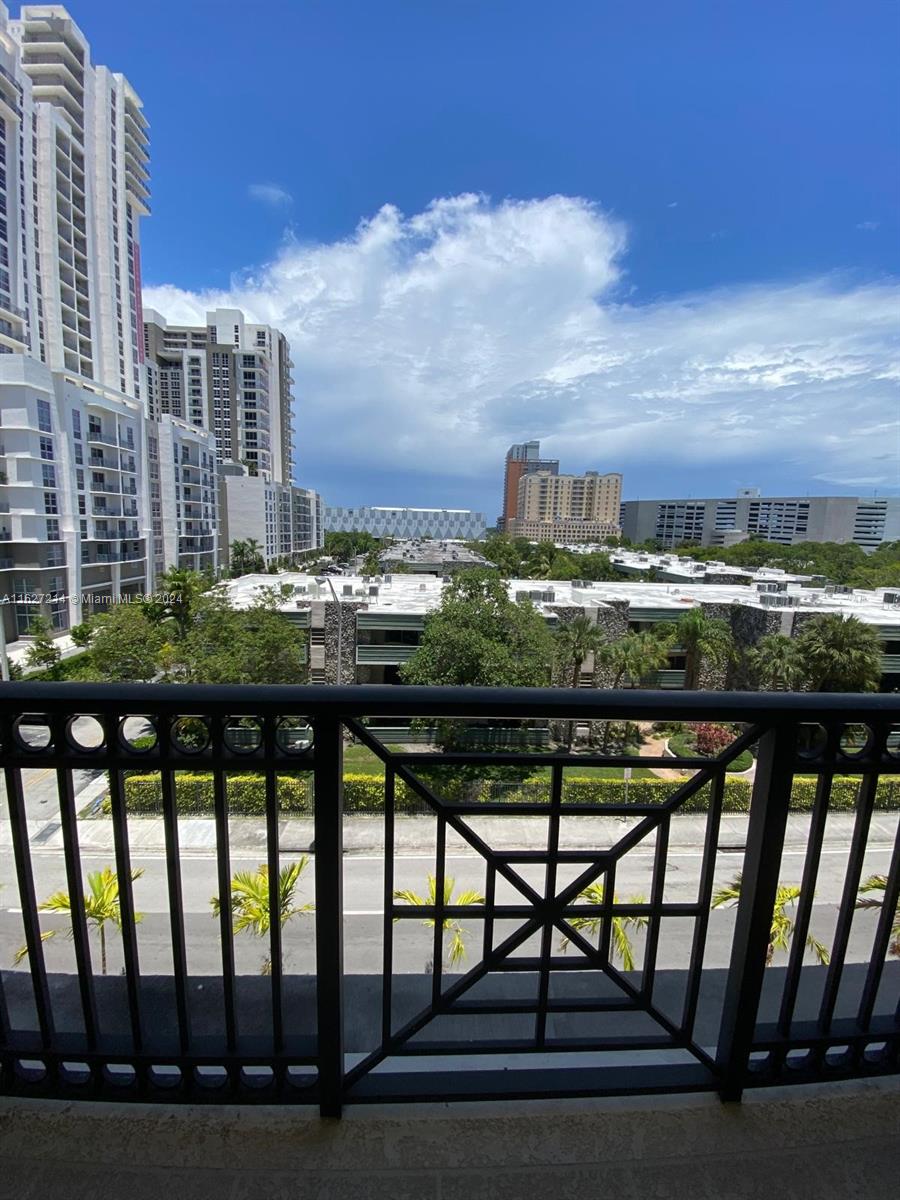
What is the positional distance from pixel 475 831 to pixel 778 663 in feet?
54.1

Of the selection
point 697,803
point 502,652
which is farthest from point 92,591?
point 697,803

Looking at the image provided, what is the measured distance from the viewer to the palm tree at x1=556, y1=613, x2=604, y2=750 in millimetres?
15633

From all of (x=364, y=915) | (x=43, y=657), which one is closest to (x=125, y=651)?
(x=43, y=657)

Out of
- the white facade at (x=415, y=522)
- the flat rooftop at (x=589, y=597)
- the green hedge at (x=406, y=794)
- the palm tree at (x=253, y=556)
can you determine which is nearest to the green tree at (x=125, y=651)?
the flat rooftop at (x=589, y=597)

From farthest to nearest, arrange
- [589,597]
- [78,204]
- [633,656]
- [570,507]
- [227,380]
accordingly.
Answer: [570,507] < [227,380] < [78,204] < [589,597] < [633,656]

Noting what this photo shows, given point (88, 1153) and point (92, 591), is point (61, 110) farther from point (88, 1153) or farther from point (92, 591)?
point (88, 1153)

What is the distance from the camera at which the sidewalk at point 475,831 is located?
5.79 ft

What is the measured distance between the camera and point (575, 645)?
15664mm

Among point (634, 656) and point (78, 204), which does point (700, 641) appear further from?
point (78, 204)

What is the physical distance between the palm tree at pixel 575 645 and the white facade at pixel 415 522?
13132 cm

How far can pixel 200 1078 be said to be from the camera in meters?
1.42

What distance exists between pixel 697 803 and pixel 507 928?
2537mm

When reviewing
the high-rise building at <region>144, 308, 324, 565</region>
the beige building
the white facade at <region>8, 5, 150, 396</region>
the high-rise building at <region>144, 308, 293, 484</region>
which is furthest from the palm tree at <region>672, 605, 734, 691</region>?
the beige building

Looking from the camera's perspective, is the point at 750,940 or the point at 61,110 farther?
the point at 61,110
